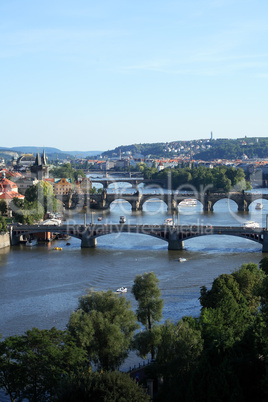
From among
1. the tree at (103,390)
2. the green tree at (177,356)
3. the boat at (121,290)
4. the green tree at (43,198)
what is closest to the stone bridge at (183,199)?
the green tree at (43,198)

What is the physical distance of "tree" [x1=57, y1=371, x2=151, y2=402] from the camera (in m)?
11.7

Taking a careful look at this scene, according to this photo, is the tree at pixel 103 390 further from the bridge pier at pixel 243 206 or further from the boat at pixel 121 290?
the bridge pier at pixel 243 206

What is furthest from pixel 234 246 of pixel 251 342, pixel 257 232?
pixel 251 342

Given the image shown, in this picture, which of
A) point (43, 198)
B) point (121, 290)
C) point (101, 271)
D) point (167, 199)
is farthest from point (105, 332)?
point (167, 199)

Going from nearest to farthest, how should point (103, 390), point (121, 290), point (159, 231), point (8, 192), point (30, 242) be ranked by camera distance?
point (103, 390) < point (121, 290) < point (159, 231) < point (30, 242) < point (8, 192)

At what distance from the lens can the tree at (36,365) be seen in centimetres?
1332

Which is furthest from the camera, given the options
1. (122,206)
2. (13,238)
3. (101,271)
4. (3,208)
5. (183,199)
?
(122,206)

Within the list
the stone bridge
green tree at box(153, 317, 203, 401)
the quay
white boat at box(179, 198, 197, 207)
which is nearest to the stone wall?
the quay

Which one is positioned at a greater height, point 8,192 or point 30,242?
point 8,192

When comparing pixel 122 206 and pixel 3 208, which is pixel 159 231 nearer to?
pixel 3 208

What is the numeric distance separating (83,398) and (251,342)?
136 inches

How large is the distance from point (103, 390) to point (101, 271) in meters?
15.8

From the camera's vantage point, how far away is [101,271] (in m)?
27.5

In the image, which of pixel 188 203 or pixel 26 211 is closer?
pixel 26 211
